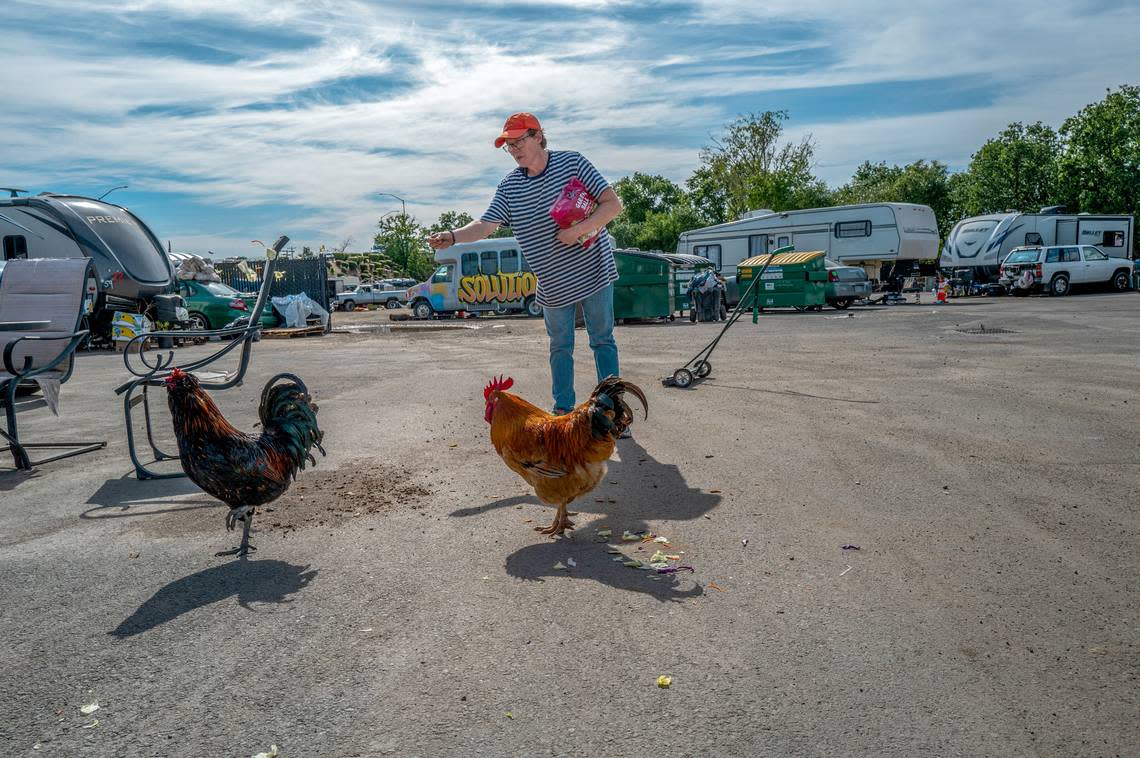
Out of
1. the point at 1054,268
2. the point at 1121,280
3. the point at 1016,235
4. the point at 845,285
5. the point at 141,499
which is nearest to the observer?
the point at 141,499

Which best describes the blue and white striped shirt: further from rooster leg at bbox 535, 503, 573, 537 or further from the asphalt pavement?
rooster leg at bbox 535, 503, 573, 537

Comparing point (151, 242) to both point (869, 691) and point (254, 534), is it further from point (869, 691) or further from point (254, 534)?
point (869, 691)

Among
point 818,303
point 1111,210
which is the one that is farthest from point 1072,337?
point 1111,210

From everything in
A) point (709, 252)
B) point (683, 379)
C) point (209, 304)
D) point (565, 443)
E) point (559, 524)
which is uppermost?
point (709, 252)

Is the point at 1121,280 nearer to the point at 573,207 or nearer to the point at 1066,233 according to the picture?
the point at 1066,233

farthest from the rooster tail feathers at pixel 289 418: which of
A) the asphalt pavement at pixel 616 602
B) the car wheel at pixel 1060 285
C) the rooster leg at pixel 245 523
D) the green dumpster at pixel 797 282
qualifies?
the car wheel at pixel 1060 285

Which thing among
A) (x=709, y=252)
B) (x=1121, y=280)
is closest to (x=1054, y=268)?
(x=1121, y=280)

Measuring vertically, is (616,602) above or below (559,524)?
below

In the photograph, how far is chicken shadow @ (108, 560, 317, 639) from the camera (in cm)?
311

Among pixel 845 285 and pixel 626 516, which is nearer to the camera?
pixel 626 516

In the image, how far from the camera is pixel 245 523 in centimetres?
384

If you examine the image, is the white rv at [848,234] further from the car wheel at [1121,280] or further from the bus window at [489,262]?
the bus window at [489,262]

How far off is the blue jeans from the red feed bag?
0.58 meters

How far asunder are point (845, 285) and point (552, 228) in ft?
72.1
